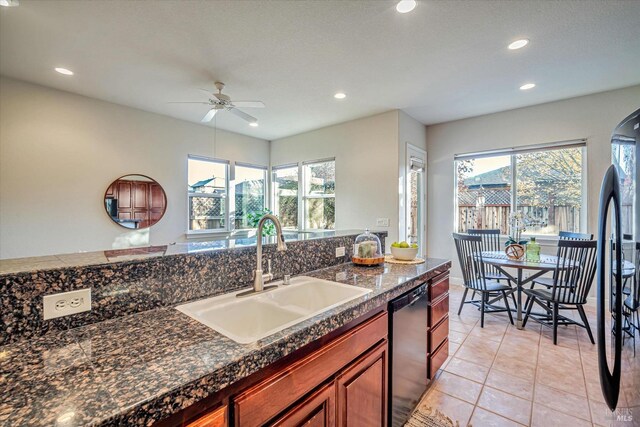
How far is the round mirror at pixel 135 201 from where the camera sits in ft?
12.8

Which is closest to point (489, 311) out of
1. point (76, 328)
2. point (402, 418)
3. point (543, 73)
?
point (402, 418)

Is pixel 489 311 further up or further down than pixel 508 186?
further down

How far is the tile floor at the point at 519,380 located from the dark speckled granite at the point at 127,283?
1.56 meters

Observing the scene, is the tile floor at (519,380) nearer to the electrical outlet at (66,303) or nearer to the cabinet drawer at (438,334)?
the cabinet drawer at (438,334)

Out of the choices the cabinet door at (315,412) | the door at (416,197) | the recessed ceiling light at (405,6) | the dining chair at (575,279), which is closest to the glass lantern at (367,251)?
the cabinet door at (315,412)

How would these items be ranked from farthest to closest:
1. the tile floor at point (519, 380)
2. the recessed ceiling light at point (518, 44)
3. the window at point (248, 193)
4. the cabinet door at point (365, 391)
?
the window at point (248, 193) < the recessed ceiling light at point (518, 44) < the tile floor at point (519, 380) < the cabinet door at point (365, 391)

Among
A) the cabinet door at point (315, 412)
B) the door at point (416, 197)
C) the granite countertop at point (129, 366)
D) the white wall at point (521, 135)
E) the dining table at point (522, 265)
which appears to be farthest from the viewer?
the door at point (416, 197)

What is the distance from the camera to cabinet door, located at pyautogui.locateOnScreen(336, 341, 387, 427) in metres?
1.12

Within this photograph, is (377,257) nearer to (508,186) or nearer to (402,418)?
(402,418)

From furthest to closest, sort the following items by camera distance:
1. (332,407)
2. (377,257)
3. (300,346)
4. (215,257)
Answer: (377,257), (215,257), (332,407), (300,346)

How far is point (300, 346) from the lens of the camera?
914mm

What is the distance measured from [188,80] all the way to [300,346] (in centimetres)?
332

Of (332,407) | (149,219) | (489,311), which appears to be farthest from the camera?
(149,219)

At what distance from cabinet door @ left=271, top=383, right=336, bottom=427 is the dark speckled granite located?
0.63 meters
